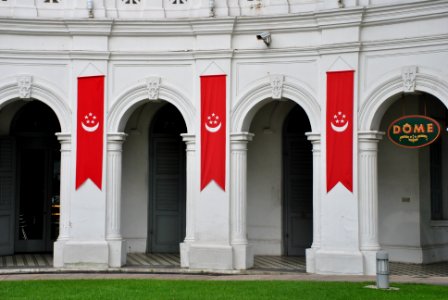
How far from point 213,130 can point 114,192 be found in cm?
253

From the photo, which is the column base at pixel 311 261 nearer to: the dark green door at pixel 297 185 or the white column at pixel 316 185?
the white column at pixel 316 185

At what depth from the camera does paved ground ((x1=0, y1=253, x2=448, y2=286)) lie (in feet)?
46.9

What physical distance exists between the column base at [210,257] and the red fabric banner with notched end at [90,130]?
256 centimetres

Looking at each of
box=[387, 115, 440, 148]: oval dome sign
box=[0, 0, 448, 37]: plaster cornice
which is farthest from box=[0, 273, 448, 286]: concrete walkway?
box=[0, 0, 448, 37]: plaster cornice

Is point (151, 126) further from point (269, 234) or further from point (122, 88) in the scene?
point (269, 234)

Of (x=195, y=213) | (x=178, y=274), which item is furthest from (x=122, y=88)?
(x=178, y=274)

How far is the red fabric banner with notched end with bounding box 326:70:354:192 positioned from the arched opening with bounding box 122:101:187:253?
4453 mm

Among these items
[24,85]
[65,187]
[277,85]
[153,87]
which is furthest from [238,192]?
[24,85]

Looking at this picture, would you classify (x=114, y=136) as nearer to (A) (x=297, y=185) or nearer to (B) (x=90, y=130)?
(B) (x=90, y=130)

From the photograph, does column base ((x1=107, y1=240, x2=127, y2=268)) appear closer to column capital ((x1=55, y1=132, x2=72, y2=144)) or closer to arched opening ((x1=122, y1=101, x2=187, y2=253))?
arched opening ((x1=122, y1=101, x2=187, y2=253))

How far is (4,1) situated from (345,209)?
8.47 m

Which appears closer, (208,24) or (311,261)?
(311,261)

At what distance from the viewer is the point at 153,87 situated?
16422 mm

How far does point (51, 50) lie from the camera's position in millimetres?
16484
